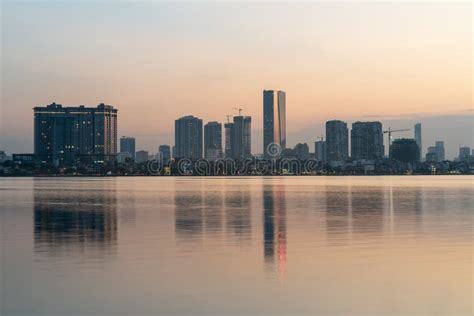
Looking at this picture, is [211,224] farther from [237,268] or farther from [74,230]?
[237,268]

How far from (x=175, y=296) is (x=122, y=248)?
10.6 m

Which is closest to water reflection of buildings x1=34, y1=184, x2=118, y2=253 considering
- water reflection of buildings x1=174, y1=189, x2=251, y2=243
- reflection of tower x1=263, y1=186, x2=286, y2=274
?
water reflection of buildings x1=174, y1=189, x2=251, y2=243

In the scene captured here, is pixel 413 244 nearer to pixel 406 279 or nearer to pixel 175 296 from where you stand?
pixel 406 279

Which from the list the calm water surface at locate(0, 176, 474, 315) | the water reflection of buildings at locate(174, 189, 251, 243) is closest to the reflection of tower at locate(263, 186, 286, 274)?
the calm water surface at locate(0, 176, 474, 315)

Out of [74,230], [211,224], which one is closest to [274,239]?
[211,224]

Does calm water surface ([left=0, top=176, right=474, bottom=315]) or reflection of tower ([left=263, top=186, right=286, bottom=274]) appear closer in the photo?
calm water surface ([left=0, top=176, right=474, bottom=315])

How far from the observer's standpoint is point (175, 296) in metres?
18.2

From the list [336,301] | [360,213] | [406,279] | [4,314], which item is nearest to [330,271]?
[406,279]

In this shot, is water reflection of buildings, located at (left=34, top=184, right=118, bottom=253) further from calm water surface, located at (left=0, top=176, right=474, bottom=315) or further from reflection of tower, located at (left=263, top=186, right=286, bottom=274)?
reflection of tower, located at (left=263, top=186, right=286, bottom=274)

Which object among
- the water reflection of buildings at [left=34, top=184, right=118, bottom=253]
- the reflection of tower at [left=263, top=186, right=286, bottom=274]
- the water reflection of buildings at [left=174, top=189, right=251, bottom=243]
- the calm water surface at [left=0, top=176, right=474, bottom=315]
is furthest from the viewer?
the water reflection of buildings at [left=174, top=189, right=251, bottom=243]

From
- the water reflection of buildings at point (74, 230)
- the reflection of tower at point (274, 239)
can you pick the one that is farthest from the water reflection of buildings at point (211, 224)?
the water reflection of buildings at point (74, 230)

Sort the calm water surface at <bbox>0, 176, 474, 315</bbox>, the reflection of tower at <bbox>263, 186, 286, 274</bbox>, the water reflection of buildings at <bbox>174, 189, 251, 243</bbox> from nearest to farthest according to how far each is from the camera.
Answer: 1. the calm water surface at <bbox>0, 176, 474, 315</bbox>
2. the reflection of tower at <bbox>263, 186, 286, 274</bbox>
3. the water reflection of buildings at <bbox>174, 189, 251, 243</bbox>

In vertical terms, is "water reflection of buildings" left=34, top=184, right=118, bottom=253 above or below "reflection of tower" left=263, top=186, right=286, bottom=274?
above

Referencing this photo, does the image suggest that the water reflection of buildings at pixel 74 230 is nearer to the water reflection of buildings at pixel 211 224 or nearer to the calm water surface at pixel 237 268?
the calm water surface at pixel 237 268
